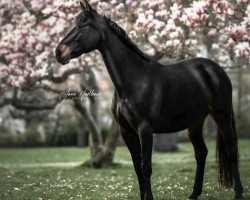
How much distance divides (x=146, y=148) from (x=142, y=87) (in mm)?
822

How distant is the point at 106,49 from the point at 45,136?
2392 centimetres

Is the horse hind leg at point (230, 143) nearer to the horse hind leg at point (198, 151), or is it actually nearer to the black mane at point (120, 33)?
the horse hind leg at point (198, 151)

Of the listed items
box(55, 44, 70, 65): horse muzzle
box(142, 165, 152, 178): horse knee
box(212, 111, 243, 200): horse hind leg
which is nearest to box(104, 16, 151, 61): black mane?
box(55, 44, 70, 65): horse muzzle

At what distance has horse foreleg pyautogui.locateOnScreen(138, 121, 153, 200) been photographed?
5.16 m

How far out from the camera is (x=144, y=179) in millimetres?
5348

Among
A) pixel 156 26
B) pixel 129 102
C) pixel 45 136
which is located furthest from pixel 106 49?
pixel 45 136

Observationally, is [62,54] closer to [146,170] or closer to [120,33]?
[120,33]

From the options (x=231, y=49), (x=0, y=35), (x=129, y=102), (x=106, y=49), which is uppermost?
(x=0, y=35)

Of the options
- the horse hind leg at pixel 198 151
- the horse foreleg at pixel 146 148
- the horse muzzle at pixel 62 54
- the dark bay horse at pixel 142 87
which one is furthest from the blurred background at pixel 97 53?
the horse foreleg at pixel 146 148

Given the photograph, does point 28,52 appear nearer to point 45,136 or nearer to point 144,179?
point 144,179

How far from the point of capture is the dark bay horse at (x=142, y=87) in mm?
5250

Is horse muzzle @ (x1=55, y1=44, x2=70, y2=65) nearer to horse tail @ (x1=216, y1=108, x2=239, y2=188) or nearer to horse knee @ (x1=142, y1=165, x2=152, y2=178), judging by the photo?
horse knee @ (x1=142, y1=165, x2=152, y2=178)

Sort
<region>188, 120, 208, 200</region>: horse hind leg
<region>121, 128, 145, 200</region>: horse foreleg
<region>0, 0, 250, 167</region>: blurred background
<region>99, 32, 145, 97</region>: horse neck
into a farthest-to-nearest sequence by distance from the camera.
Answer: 1. <region>0, 0, 250, 167</region>: blurred background
2. <region>188, 120, 208, 200</region>: horse hind leg
3. <region>121, 128, 145, 200</region>: horse foreleg
4. <region>99, 32, 145, 97</region>: horse neck

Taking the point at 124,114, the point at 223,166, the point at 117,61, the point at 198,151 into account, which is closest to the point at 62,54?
the point at 117,61
